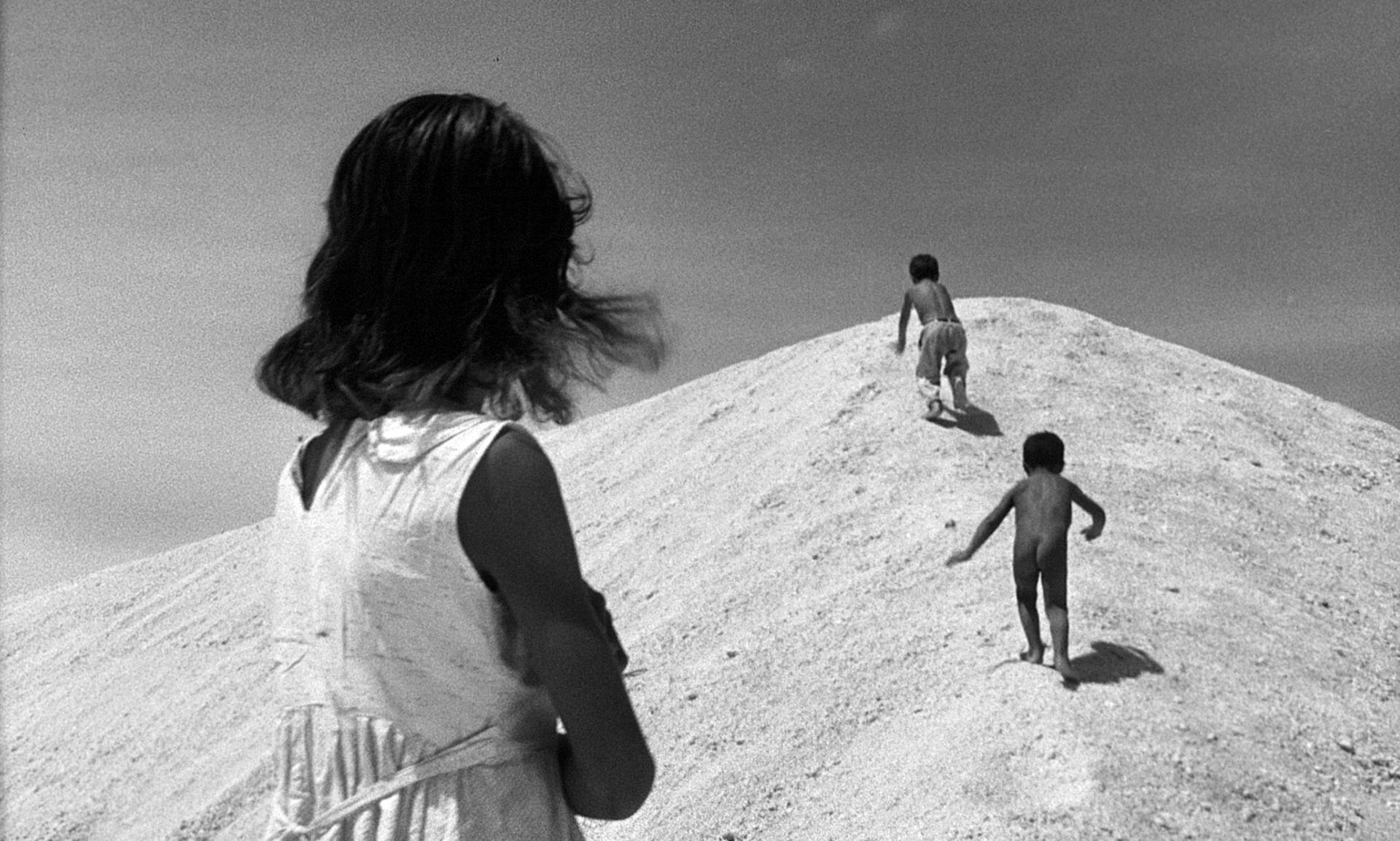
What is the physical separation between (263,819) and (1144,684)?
6.20 m

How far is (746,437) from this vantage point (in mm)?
13203

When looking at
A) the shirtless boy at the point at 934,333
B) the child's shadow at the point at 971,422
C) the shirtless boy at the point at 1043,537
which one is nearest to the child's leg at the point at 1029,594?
the shirtless boy at the point at 1043,537

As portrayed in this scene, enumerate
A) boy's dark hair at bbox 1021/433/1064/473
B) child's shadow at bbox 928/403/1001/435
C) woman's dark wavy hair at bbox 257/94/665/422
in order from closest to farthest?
1. woman's dark wavy hair at bbox 257/94/665/422
2. boy's dark hair at bbox 1021/433/1064/473
3. child's shadow at bbox 928/403/1001/435

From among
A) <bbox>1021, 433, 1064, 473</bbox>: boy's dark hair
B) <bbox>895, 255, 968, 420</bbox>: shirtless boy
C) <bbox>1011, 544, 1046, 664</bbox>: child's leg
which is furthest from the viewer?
<bbox>895, 255, 968, 420</bbox>: shirtless boy

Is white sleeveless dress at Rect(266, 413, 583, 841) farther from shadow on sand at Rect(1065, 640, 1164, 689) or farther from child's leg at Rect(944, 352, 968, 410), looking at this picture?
child's leg at Rect(944, 352, 968, 410)

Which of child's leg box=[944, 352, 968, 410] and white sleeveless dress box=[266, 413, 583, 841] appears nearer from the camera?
white sleeveless dress box=[266, 413, 583, 841]

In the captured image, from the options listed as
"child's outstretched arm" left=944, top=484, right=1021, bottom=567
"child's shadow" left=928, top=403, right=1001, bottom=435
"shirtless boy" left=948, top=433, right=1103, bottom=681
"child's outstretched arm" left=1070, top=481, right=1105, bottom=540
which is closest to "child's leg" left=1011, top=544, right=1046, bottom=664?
"shirtless boy" left=948, top=433, right=1103, bottom=681

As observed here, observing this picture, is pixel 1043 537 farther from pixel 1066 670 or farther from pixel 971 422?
pixel 971 422

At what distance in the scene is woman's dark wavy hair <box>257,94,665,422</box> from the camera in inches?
64.7

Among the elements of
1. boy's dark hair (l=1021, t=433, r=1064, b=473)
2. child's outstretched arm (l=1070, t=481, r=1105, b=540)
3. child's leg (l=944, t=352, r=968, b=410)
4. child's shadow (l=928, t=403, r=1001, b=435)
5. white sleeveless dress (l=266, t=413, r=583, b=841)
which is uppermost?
white sleeveless dress (l=266, t=413, r=583, b=841)

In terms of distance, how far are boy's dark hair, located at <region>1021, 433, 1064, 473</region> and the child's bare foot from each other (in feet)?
3.61

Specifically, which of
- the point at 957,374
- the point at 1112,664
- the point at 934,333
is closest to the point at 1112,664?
the point at 1112,664

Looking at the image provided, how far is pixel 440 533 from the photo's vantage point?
1477 millimetres

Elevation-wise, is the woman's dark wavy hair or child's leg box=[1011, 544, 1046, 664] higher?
the woman's dark wavy hair
